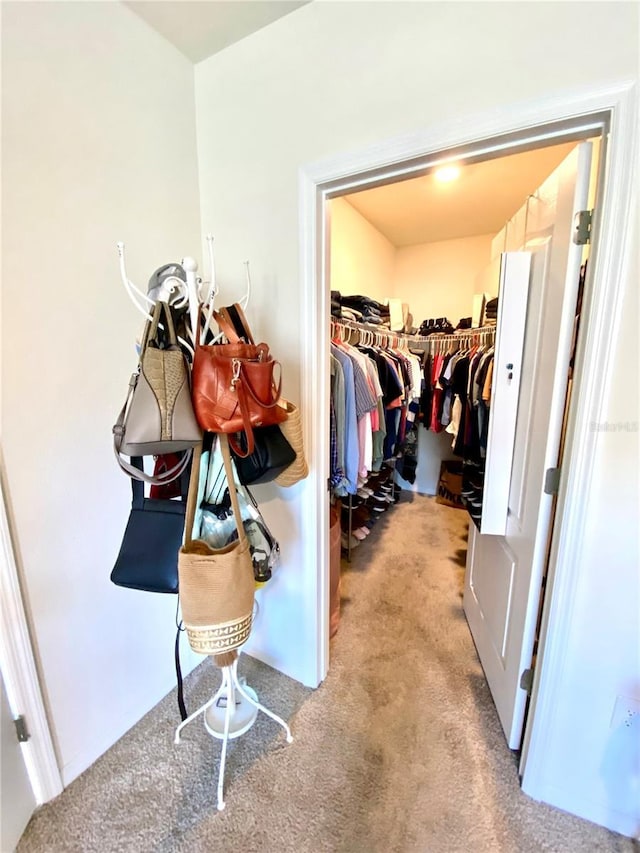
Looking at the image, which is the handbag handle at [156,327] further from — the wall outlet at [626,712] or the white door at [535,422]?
the wall outlet at [626,712]

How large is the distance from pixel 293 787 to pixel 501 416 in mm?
1521

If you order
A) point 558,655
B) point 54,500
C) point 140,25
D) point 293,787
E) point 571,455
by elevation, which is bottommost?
point 293,787

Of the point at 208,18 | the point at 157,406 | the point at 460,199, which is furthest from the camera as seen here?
the point at 460,199

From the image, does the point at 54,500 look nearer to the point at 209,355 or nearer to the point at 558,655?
the point at 209,355

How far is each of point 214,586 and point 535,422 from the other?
1120 mm

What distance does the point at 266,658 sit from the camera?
A: 68.9 inches

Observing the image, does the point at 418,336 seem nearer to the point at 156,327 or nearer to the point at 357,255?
the point at 357,255

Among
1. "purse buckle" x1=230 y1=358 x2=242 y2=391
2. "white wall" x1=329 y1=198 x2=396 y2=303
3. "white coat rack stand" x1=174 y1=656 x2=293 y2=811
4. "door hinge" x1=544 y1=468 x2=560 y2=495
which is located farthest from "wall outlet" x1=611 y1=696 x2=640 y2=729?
"white wall" x1=329 y1=198 x2=396 y2=303

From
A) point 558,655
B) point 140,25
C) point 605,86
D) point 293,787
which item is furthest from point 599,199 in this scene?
point 293,787

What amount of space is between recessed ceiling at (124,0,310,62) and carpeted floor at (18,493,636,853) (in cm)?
259

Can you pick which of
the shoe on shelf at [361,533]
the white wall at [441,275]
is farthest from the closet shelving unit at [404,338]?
the white wall at [441,275]

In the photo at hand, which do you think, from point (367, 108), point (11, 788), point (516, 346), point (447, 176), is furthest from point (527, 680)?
point (447, 176)

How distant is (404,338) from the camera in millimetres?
3367

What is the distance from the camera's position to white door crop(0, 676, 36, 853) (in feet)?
3.42
